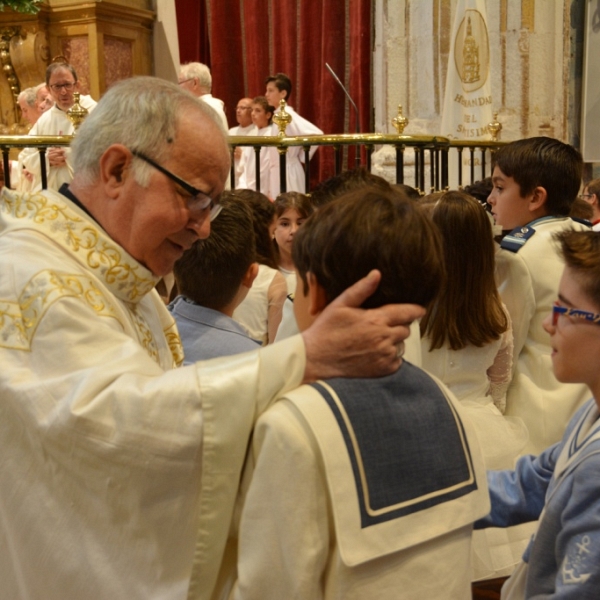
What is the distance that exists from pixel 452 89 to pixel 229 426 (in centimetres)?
591

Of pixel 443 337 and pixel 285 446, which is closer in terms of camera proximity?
pixel 285 446

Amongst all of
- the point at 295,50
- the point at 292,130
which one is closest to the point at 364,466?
the point at 292,130

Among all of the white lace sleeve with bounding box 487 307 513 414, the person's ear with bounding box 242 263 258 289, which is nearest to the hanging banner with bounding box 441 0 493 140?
the white lace sleeve with bounding box 487 307 513 414

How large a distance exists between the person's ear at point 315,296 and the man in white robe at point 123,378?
54mm

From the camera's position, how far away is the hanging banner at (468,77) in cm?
677

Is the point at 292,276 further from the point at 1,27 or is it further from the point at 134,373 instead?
the point at 1,27

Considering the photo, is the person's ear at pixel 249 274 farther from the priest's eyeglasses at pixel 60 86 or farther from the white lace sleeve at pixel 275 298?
the priest's eyeglasses at pixel 60 86

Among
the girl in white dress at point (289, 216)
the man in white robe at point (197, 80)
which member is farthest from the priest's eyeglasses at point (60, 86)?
the girl in white dress at point (289, 216)

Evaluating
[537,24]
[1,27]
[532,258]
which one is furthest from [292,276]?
[1,27]

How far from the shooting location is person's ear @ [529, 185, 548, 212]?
3279 millimetres

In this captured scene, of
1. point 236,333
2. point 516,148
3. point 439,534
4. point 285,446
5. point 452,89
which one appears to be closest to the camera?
point 285,446

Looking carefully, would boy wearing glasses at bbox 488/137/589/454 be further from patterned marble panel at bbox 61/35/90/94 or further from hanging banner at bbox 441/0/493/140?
patterned marble panel at bbox 61/35/90/94

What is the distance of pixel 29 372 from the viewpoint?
5.06 ft

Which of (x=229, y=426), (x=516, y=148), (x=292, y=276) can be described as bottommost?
(x=292, y=276)
